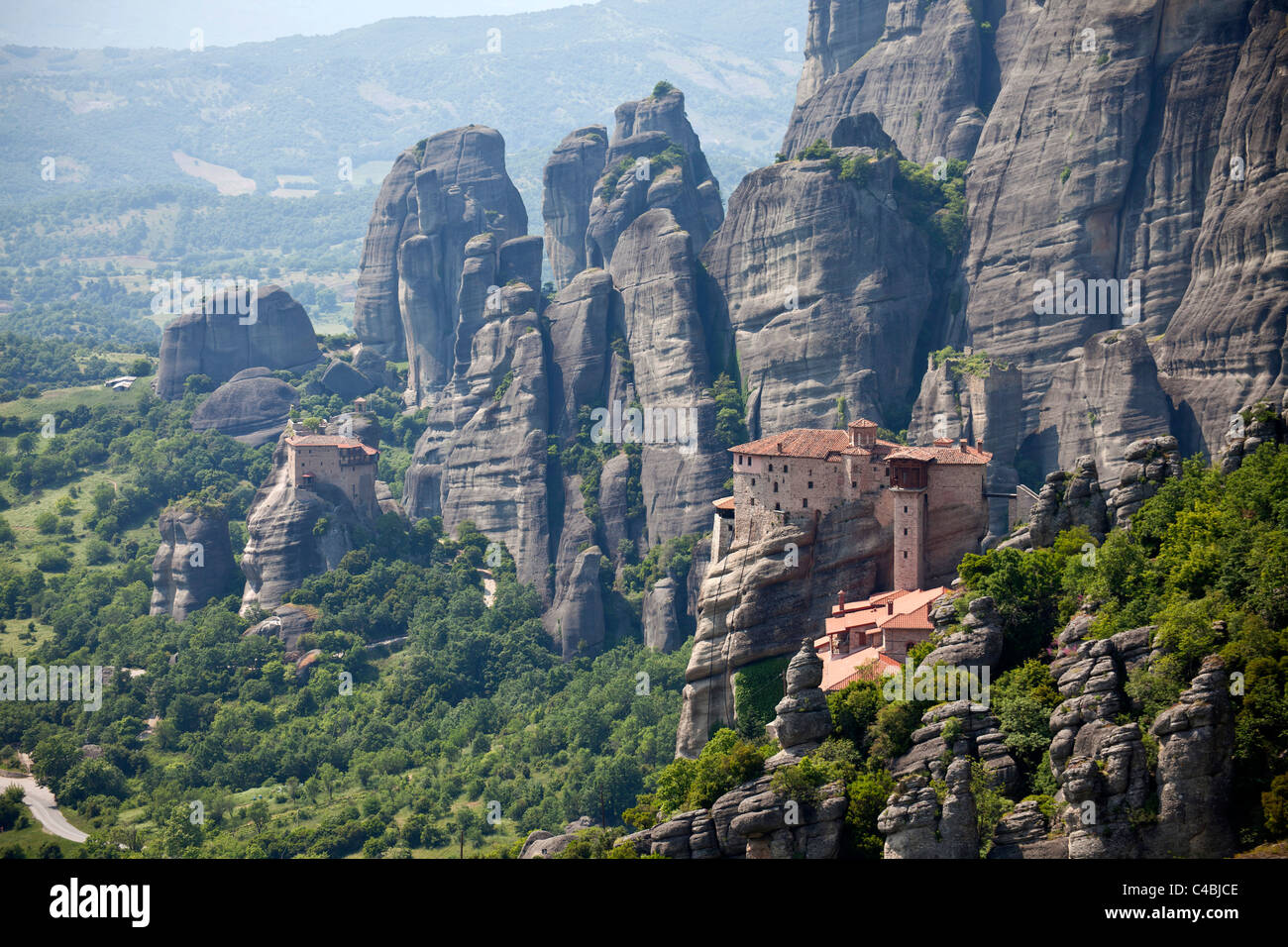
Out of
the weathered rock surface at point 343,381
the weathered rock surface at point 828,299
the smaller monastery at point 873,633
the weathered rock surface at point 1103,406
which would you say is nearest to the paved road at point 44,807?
the smaller monastery at point 873,633

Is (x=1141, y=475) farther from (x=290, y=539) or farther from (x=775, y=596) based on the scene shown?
(x=290, y=539)

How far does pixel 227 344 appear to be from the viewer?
145750 mm

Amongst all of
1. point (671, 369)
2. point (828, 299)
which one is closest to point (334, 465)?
point (671, 369)

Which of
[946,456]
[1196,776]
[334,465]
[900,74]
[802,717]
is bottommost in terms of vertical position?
[1196,776]

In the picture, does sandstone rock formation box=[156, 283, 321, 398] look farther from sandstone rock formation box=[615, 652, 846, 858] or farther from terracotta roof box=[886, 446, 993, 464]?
sandstone rock formation box=[615, 652, 846, 858]

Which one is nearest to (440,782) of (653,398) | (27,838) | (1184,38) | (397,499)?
(27,838)

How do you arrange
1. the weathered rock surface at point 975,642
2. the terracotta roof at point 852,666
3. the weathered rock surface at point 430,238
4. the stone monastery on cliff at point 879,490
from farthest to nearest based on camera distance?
the weathered rock surface at point 430,238 < the stone monastery on cliff at point 879,490 < the terracotta roof at point 852,666 < the weathered rock surface at point 975,642

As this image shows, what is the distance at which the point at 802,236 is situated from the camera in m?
102

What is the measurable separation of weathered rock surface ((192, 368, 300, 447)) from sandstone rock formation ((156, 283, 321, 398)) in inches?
257

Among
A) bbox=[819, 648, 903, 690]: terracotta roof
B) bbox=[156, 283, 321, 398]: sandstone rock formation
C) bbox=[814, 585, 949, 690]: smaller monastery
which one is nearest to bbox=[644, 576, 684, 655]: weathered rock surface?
bbox=[814, 585, 949, 690]: smaller monastery

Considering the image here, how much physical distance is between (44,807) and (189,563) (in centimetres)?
2640

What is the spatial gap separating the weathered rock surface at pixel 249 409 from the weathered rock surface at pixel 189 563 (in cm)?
2453

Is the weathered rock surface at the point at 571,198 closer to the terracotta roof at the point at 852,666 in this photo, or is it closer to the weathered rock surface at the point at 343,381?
the weathered rock surface at the point at 343,381

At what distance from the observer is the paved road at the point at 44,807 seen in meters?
84.0
